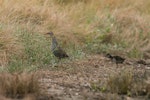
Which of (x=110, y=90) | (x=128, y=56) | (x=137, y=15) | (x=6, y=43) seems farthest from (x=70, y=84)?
(x=137, y=15)

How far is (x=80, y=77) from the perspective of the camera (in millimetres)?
7000

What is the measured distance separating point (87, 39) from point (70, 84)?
3.57 metres

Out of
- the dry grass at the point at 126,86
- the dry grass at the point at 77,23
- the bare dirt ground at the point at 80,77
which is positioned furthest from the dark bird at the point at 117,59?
the dry grass at the point at 126,86

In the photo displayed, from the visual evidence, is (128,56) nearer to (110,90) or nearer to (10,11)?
(10,11)

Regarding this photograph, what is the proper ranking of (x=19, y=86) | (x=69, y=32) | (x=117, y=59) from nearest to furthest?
(x=19, y=86), (x=117, y=59), (x=69, y=32)

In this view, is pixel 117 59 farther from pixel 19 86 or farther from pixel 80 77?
pixel 19 86

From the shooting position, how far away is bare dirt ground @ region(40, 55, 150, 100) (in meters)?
5.75

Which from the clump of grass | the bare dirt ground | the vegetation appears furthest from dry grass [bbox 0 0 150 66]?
the clump of grass

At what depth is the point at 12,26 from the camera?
8.51 metres

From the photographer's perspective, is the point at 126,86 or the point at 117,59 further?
the point at 117,59

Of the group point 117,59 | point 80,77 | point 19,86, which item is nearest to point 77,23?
point 117,59

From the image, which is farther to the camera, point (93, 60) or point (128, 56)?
point (128, 56)

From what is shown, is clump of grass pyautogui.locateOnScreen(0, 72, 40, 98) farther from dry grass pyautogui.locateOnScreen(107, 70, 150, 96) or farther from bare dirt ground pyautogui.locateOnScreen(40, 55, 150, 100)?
dry grass pyautogui.locateOnScreen(107, 70, 150, 96)

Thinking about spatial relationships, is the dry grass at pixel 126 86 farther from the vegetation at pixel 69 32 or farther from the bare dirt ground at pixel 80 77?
the bare dirt ground at pixel 80 77
